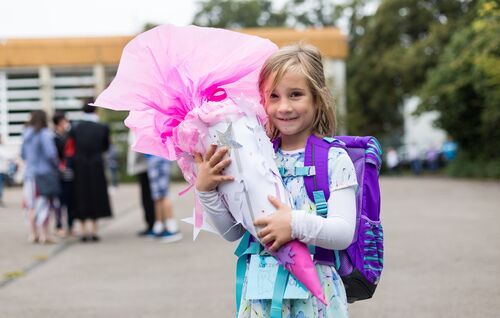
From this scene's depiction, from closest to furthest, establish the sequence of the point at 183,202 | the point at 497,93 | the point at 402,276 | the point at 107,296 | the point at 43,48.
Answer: the point at 107,296 → the point at 402,276 → the point at 183,202 → the point at 497,93 → the point at 43,48

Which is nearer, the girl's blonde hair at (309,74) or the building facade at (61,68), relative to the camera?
the girl's blonde hair at (309,74)

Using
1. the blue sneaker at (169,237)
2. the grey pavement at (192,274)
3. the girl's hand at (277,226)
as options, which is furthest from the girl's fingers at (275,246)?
the blue sneaker at (169,237)

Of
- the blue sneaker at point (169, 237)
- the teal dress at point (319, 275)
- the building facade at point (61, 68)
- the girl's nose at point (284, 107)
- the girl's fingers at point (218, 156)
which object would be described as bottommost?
the blue sneaker at point (169, 237)

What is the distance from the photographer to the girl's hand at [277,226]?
258cm

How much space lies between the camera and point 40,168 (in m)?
10.4

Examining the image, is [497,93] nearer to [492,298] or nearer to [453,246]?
[453,246]

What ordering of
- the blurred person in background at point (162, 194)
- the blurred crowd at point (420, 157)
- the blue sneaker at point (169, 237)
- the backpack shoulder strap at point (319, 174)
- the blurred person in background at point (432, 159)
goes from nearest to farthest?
the backpack shoulder strap at point (319, 174), the blurred person in background at point (162, 194), the blue sneaker at point (169, 237), the blurred crowd at point (420, 157), the blurred person in background at point (432, 159)

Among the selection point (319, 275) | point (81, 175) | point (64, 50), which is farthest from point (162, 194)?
point (64, 50)

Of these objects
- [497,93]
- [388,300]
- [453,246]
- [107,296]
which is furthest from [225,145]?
[497,93]

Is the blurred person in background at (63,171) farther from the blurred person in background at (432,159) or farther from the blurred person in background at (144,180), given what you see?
the blurred person in background at (432,159)

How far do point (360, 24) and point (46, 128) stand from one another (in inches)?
1188

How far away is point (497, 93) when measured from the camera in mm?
21125

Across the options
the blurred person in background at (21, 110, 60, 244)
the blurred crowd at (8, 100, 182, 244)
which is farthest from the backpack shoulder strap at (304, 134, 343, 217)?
the blurred person in background at (21, 110, 60, 244)

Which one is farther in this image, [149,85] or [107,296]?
[107,296]
